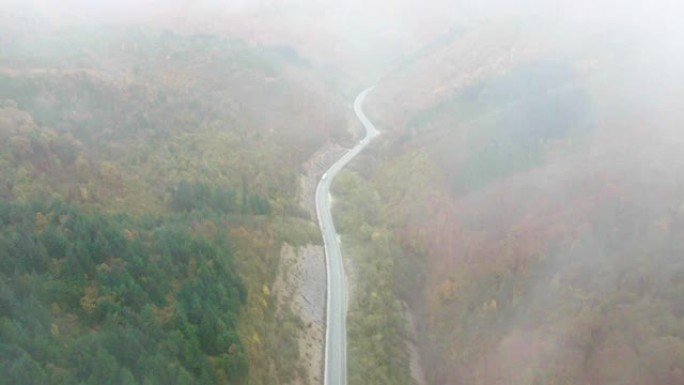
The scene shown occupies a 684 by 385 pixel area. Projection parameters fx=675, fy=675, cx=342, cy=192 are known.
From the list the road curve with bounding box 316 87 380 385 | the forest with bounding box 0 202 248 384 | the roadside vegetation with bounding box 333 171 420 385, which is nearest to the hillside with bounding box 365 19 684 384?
the roadside vegetation with bounding box 333 171 420 385

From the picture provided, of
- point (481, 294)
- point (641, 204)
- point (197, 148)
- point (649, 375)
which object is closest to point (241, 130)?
point (197, 148)

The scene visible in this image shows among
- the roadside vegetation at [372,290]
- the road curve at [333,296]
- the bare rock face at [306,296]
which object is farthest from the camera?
the roadside vegetation at [372,290]

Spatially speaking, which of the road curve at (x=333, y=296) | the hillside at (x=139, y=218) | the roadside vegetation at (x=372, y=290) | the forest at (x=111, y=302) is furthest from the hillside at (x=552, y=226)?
the forest at (x=111, y=302)

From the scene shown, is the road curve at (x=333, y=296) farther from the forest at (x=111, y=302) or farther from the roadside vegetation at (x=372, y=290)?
the forest at (x=111, y=302)

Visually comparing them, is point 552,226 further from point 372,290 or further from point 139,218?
point 139,218

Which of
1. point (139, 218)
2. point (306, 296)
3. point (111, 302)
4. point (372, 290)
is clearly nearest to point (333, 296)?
point (306, 296)

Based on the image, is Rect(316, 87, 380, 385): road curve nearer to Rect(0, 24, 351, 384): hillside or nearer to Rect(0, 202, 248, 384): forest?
Rect(0, 24, 351, 384): hillside

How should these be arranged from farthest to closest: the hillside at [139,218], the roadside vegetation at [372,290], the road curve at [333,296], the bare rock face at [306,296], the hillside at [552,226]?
the roadside vegetation at [372,290] < the road curve at [333,296] < the bare rock face at [306,296] < the hillside at [552,226] < the hillside at [139,218]
